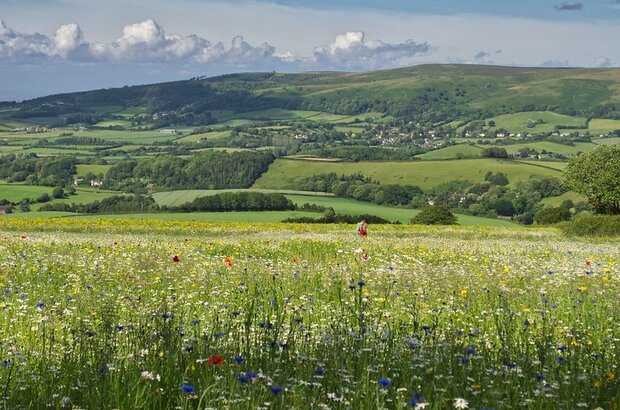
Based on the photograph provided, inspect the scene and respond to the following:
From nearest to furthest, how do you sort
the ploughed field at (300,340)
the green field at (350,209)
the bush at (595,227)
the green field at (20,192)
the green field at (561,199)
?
the ploughed field at (300,340), the bush at (595,227), the green field at (350,209), the green field at (20,192), the green field at (561,199)

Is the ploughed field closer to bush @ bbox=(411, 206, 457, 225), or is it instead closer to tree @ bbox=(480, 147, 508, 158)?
bush @ bbox=(411, 206, 457, 225)

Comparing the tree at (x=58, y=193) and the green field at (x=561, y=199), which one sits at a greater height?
the tree at (x=58, y=193)

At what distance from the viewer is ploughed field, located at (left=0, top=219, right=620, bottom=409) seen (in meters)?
5.07

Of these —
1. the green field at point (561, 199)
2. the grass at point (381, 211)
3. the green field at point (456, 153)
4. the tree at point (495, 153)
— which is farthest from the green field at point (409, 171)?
the grass at point (381, 211)

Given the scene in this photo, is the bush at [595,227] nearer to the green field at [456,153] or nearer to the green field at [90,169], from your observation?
the green field at [90,169]

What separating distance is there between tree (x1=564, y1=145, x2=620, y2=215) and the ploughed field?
45.0 meters

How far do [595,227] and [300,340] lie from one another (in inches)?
1499

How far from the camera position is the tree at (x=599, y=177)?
55375mm

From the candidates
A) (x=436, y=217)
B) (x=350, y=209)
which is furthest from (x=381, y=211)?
(x=436, y=217)

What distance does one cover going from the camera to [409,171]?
148m

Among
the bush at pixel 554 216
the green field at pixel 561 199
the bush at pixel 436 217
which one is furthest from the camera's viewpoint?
the green field at pixel 561 199

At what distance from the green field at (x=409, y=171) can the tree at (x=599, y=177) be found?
72790 millimetres

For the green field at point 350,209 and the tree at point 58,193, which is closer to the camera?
the green field at point 350,209

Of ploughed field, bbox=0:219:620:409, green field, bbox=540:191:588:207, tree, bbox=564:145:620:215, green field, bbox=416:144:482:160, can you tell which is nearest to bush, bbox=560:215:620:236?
tree, bbox=564:145:620:215
